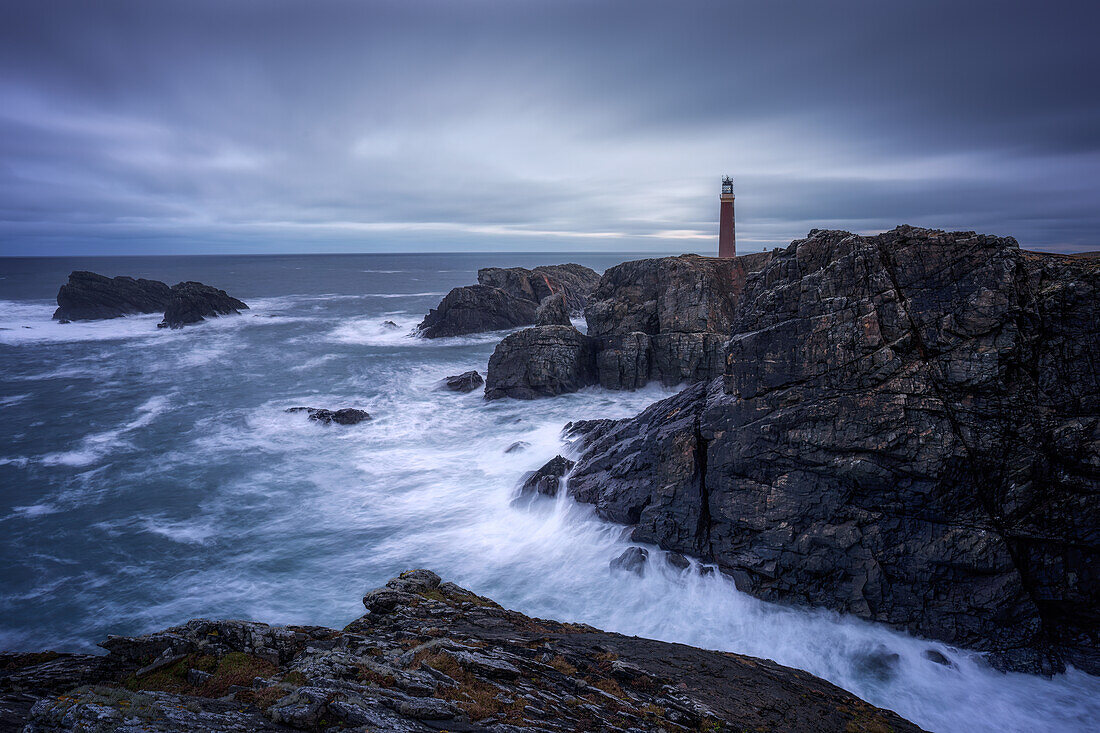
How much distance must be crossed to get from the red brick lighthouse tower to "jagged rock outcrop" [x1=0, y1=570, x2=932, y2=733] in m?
42.9

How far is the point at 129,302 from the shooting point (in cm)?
8312

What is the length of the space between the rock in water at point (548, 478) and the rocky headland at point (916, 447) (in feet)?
22.0

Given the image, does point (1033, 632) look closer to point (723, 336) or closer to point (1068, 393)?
point (1068, 393)

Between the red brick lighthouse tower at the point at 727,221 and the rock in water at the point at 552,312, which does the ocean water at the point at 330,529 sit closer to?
the rock in water at the point at 552,312

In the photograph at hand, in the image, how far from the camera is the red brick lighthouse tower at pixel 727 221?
48.6m

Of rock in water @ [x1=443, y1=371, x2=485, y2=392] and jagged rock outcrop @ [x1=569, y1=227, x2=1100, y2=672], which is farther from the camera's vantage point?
rock in water @ [x1=443, y1=371, x2=485, y2=392]

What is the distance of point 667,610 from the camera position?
1742 cm

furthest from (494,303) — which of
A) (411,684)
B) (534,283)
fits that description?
(411,684)

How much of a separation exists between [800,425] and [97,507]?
34260 mm

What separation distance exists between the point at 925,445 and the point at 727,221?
38977 mm

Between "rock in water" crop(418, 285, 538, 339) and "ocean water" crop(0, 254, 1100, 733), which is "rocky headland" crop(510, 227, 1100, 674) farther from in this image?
"rock in water" crop(418, 285, 538, 339)

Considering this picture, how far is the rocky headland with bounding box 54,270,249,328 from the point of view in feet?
252

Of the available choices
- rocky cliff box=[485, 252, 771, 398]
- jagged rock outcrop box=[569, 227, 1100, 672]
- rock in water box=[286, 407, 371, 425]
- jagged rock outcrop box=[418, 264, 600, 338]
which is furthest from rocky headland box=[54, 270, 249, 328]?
jagged rock outcrop box=[569, 227, 1100, 672]

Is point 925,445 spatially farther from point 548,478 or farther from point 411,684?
point 411,684
